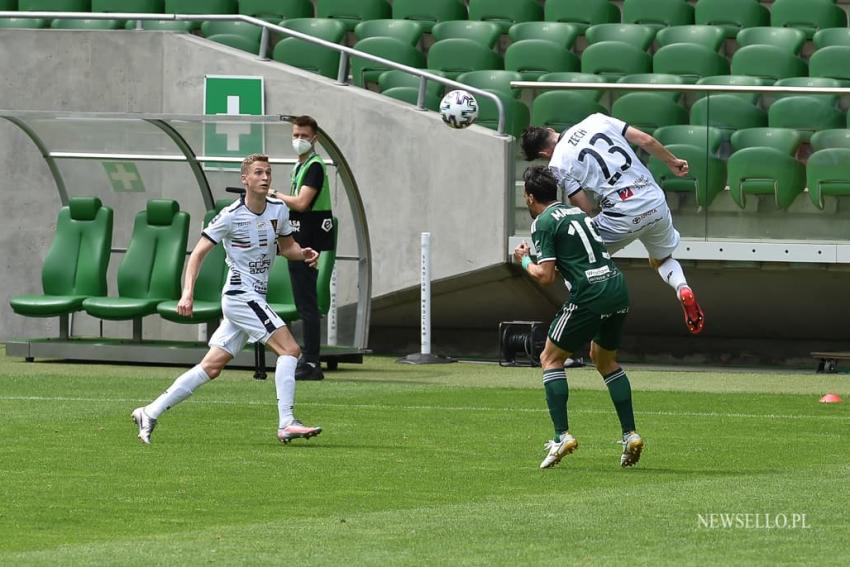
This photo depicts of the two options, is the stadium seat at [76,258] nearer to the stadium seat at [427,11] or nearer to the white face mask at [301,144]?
the white face mask at [301,144]

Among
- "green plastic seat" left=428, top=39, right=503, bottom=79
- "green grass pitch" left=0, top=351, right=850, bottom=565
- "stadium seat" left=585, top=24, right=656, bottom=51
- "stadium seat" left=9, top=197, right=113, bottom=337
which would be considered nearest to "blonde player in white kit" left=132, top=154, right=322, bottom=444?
"green grass pitch" left=0, top=351, right=850, bottom=565

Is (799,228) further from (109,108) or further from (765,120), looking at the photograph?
(109,108)

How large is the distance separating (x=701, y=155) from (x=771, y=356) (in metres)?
3.13

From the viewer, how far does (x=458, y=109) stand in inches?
691

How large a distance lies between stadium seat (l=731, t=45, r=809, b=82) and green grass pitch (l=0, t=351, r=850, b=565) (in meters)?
5.40

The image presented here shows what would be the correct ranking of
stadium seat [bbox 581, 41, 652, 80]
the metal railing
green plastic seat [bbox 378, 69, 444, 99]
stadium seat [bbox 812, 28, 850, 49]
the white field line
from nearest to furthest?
the white field line < the metal railing < green plastic seat [bbox 378, 69, 444, 99] < stadium seat [bbox 812, 28, 850, 49] < stadium seat [bbox 581, 41, 652, 80]

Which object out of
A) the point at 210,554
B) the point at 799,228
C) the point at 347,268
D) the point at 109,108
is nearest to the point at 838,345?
the point at 799,228

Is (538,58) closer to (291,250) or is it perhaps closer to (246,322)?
(291,250)

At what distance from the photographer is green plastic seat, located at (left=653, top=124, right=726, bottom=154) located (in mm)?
17125

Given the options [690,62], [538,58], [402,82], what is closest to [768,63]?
[690,62]

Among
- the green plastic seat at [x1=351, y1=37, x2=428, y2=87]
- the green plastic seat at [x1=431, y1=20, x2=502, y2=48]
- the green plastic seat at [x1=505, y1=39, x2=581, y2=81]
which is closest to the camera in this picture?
the green plastic seat at [x1=505, y1=39, x2=581, y2=81]

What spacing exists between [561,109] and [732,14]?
16.0 feet

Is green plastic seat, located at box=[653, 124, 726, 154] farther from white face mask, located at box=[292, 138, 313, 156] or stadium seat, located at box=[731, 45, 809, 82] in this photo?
white face mask, located at box=[292, 138, 313, 156]

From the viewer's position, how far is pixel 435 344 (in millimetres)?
20203
